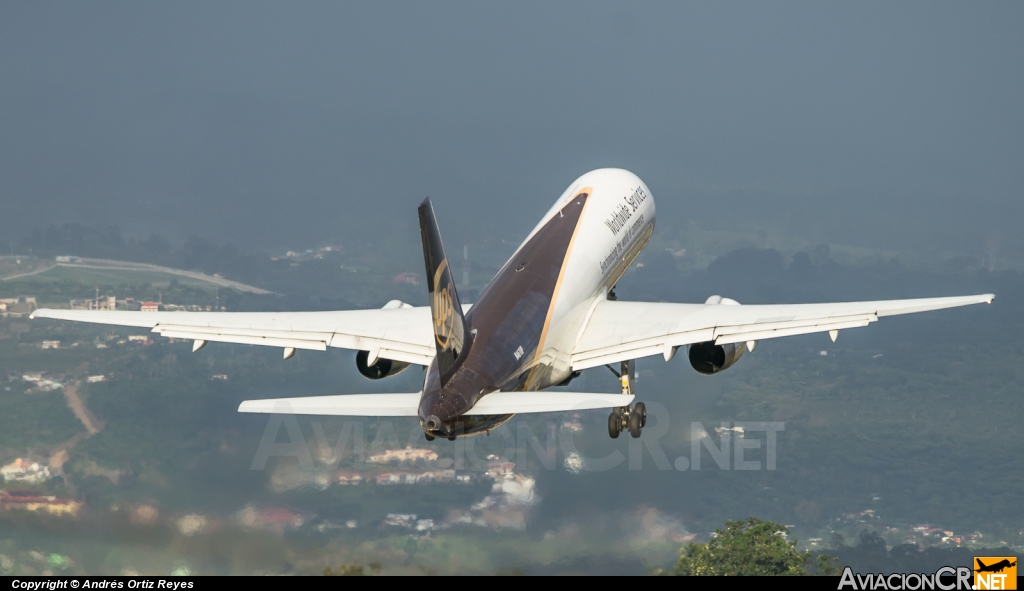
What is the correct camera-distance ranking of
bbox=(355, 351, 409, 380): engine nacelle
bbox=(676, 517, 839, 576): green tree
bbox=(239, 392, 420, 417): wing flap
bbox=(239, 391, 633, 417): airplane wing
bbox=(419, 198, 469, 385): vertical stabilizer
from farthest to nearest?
bbox=(676, 517, 839, 576): green tree < bbox=(355, 351, 409, 380): engine nacelle < bbox=(419, 198, 469, 385): vertical stabilizer < bbox=(239, 392, 420, 417): wing flap < bbox=(239, 391, 633, 417): airplane wing

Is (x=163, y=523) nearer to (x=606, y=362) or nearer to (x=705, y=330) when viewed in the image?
(x=606, y=362)

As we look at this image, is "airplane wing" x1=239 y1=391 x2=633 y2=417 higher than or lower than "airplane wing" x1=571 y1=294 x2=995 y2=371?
lower

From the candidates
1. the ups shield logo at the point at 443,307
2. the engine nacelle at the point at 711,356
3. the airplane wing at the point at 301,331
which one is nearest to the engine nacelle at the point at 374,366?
the airplane wing at the point at 301,331

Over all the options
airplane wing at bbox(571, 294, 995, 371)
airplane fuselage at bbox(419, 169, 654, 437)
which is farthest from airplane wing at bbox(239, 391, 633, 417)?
airplane wing at bbox(571, 294, 995, 371)

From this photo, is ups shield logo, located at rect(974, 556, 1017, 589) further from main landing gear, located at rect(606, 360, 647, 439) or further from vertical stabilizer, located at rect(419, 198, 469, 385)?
vertical stabilizer, located at rect(419, 198, 469, 385)

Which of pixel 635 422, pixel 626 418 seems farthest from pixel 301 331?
pixel 635 422

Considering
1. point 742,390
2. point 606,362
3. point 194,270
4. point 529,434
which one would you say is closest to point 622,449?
point 529,434
